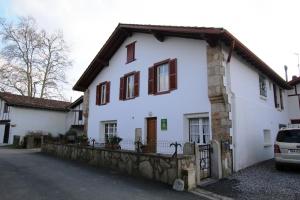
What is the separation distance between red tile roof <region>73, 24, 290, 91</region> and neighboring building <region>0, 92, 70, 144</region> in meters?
10.3

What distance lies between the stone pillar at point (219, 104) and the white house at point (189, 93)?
3 centimetres

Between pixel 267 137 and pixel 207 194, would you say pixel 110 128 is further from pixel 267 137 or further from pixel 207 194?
pixel 207 194

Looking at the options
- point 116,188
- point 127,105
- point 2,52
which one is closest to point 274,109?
point 127,105

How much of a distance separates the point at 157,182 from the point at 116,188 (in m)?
1.42

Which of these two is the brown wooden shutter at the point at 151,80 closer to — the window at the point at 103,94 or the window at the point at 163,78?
the window at the point at 163,78

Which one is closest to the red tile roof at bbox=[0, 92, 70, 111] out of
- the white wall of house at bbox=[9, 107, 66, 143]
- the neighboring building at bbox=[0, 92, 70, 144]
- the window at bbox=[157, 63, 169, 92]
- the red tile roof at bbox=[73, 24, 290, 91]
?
the neighboring building at bbox=[0, 92, 70, 144]

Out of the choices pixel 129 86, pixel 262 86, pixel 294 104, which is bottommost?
pixel 294 104

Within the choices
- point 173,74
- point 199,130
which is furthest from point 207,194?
point 173,74

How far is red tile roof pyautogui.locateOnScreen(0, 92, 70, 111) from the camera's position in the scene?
24428 millimetres

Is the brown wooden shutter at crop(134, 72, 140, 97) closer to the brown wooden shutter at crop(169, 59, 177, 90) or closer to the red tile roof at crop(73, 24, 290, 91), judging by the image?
the red tile roof at crop(73, 24, 290, 91)

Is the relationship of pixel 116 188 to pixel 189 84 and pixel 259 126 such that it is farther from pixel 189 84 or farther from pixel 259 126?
pixel 259 126

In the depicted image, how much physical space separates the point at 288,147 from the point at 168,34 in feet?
23.1

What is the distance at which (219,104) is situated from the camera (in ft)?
31.1

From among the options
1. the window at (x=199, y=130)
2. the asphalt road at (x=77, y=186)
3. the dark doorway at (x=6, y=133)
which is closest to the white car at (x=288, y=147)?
the window at (x=199, y=130)
